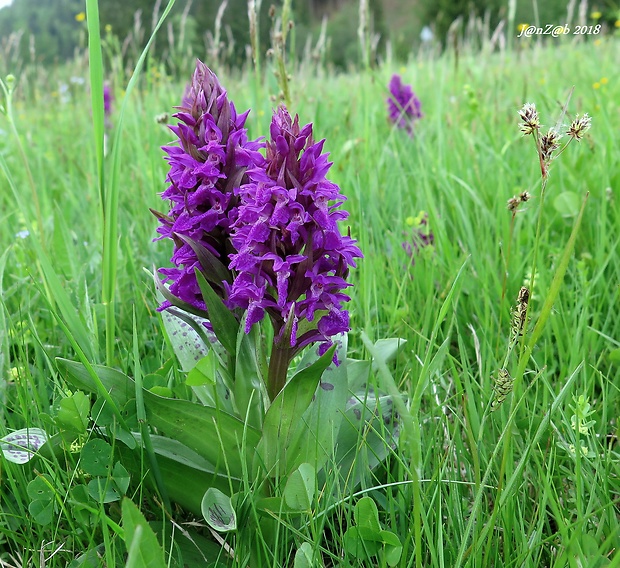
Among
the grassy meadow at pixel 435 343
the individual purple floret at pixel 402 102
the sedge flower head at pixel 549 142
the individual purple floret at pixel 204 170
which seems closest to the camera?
the sedge flower head at pixel 549 142

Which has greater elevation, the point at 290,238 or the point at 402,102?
the point at 402,102

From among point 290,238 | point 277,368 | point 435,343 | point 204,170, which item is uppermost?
point 204,170

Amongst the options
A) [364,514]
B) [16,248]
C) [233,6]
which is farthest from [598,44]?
[233,6]

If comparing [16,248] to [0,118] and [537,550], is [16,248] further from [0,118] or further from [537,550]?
[0,118]

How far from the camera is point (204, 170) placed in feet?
3.84

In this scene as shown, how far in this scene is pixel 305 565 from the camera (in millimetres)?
1021

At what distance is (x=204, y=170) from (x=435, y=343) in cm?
89

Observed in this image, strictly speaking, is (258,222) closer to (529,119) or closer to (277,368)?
(277,368)

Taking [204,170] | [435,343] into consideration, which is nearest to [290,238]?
[204,170]

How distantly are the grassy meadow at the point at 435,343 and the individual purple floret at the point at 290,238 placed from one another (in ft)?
0.79

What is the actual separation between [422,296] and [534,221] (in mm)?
708

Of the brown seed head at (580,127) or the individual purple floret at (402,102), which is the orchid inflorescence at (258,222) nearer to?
the brown seed head at (580,127)

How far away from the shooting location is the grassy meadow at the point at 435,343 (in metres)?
1.07

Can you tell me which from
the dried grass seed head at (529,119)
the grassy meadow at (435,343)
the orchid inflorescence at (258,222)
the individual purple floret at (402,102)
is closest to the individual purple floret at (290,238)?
the orchid inflorescence at (258,222)
